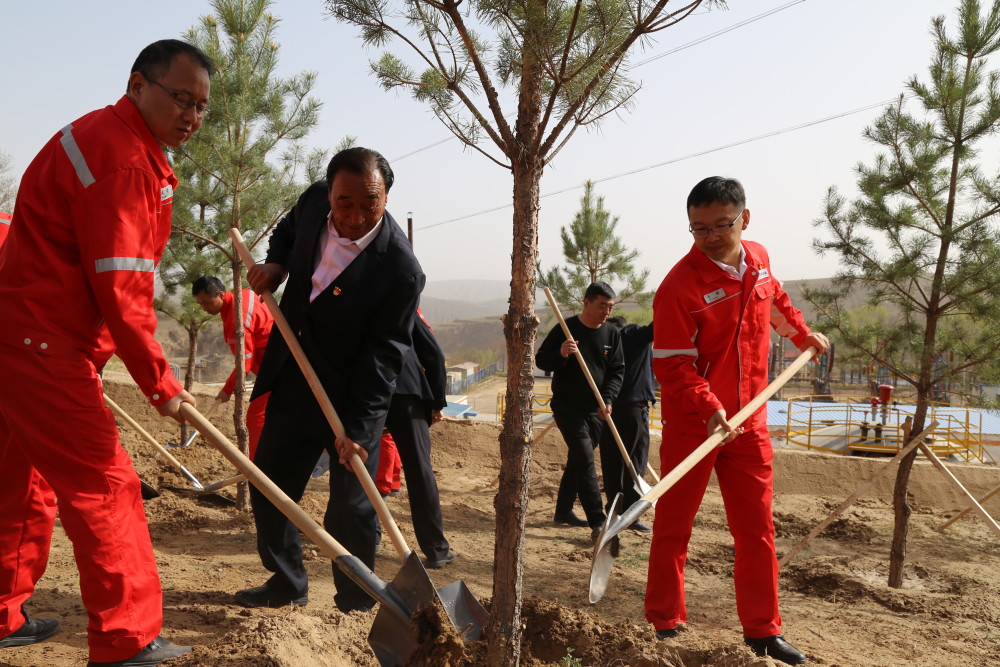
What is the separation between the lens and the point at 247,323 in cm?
579

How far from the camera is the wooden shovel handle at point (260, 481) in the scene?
8.20 feet

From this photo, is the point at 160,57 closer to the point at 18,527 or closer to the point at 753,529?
the point at 18,527

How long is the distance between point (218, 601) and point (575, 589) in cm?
186

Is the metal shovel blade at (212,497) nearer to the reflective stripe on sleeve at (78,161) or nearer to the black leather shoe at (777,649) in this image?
the reflective stripe on sleeve at (78,161)

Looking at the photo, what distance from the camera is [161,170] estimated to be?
8.61 feet

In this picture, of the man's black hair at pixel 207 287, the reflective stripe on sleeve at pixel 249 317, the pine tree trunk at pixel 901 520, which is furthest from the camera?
the reflective stripe on sleeve at pixel 249 317

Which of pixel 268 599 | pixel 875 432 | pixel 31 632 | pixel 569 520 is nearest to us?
pixel 31 632

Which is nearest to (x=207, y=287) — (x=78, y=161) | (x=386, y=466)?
(x=386, y=466)

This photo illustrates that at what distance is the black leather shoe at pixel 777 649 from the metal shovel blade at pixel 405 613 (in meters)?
1.29

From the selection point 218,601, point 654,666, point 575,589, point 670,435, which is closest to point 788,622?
point 575,589

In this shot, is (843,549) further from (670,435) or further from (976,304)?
(670,435)

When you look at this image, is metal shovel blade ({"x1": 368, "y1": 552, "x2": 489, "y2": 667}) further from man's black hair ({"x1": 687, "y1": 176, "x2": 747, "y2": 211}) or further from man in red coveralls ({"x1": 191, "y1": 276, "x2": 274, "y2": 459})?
man in red coveralls ({"x1": 191, "y1": 276, "x2": 274, "y2": 459})

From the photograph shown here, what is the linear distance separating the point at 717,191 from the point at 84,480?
8.26ft

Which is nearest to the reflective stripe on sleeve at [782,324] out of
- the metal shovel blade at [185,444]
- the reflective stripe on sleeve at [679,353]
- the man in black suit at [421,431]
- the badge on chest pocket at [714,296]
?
the badge on chest pocket at [714,296]
